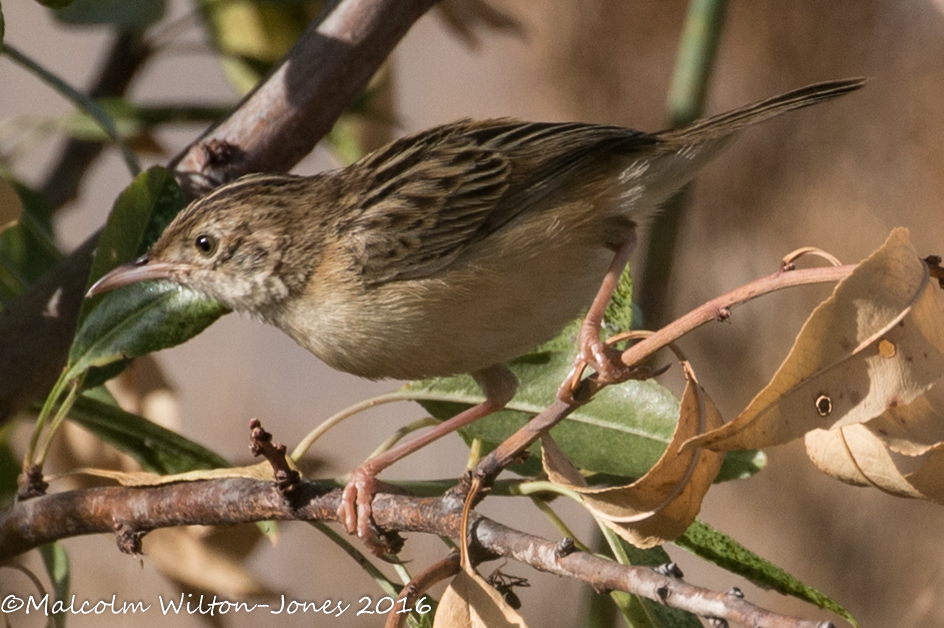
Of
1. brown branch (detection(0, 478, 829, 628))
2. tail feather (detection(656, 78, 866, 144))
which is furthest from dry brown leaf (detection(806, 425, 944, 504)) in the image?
tail feather (detection(656, 78, 866, 144))

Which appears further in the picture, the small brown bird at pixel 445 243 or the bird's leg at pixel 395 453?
the small brown bird at pixel 445 243

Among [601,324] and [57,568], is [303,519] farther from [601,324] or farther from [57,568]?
[57,568]

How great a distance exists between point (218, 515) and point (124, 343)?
0.55 meters

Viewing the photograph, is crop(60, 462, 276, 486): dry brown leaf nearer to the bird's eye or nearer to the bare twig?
the bare twig

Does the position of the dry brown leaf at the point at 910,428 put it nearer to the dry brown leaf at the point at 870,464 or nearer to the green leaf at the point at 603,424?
the dry brown leaf at the point at 870,464

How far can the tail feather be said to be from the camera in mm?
1850

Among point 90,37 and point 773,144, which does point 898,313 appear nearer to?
point 773,144

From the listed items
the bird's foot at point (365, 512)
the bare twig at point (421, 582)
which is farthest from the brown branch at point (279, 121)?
the bare twig at point (421, 582)

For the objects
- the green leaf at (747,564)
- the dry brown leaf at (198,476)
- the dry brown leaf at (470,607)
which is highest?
the dry brown leaf at (198,476)

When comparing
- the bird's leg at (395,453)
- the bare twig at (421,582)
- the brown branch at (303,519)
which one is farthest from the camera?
the bird's leg at (395,453)

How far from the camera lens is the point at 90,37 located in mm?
6117

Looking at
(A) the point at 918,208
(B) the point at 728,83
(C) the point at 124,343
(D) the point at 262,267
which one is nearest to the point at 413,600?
(C) the point at 124,343

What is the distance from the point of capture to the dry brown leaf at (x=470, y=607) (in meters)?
1.42

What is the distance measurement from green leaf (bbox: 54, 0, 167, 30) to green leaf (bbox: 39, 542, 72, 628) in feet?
5.13
